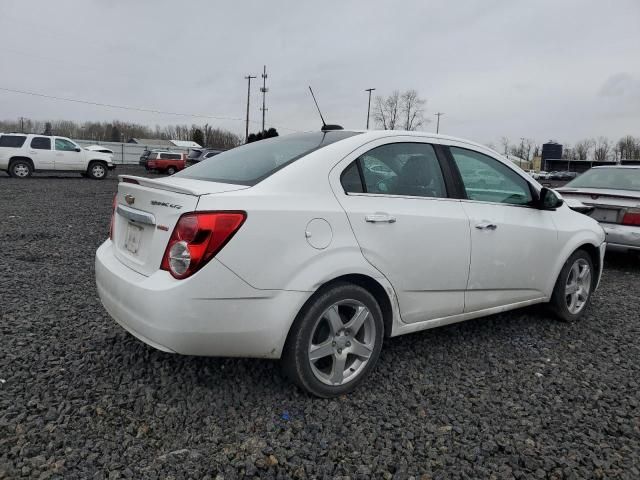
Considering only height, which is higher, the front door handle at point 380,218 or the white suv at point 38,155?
the white suv at point 38,155

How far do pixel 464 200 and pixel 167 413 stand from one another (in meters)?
2.27

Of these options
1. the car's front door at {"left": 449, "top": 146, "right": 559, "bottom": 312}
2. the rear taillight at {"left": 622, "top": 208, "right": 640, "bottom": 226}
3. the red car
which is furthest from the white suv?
the car's front door at {"left": 449, "top": 146, "right": 559, "bottom": 312}

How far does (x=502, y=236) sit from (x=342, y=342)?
Result: 1.49 meters

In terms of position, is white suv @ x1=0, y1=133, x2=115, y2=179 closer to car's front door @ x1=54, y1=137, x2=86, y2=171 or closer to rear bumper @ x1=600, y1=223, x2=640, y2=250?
car's front door @ x1=54, y1=137, x2=86, y2=171

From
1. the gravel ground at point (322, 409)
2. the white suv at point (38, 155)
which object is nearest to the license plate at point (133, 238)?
the gravel ground at point (322, 409)

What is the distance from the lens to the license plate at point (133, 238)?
2.71m

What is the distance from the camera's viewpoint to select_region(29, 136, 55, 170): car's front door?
64.3 feet

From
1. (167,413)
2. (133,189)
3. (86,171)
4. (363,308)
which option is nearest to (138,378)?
(167,413)

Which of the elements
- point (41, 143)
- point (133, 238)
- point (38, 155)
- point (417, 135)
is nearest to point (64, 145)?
point (41, 143)

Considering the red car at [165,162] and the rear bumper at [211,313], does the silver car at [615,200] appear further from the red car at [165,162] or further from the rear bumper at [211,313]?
A: the red car at [165,162]

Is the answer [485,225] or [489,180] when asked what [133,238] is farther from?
[489,180]

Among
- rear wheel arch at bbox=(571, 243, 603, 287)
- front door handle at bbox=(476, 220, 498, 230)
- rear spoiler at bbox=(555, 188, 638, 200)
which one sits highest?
rear spoiler at bbox=(555, 188, 638, 200)

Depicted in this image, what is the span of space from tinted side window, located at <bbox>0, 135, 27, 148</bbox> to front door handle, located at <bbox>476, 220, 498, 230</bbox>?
21.0 m

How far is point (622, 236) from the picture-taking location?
232 inches
